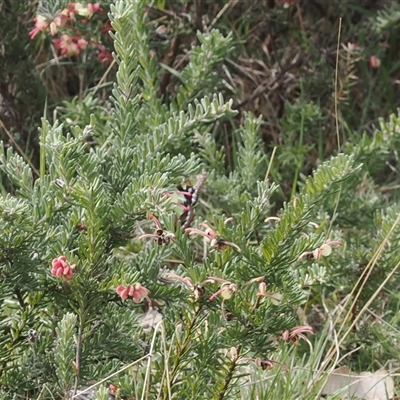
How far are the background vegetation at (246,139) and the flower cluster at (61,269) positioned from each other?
0.17 feet

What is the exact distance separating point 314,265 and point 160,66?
1220mm

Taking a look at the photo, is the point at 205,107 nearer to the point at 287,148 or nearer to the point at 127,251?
the point at 127,251

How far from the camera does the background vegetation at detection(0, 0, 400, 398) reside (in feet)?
4.52

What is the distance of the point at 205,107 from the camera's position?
59.5 inches

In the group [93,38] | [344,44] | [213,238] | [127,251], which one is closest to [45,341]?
[213,238]

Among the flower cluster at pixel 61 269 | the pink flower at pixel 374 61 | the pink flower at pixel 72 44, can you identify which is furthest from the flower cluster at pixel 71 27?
the flower cluster at pixel 61 269

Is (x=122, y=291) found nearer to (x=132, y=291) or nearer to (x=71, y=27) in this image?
(x=132, y=291)

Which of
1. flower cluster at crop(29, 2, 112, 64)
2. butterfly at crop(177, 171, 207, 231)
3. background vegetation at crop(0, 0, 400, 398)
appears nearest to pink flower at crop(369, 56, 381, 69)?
background vegetation at crop(0, 0, 400, 398)

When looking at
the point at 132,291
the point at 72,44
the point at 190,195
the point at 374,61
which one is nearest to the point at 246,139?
the point at 190,195

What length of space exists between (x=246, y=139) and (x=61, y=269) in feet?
2.89

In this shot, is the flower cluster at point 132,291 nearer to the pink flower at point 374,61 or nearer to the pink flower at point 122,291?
the pink flower at point 122,291

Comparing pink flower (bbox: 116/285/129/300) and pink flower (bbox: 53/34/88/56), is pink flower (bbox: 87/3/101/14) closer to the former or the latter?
pink flower (bbox: 53/34/88/56)

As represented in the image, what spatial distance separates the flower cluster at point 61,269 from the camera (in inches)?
50.6

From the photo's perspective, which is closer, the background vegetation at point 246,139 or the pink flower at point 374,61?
the background vegetation at point 246,139
